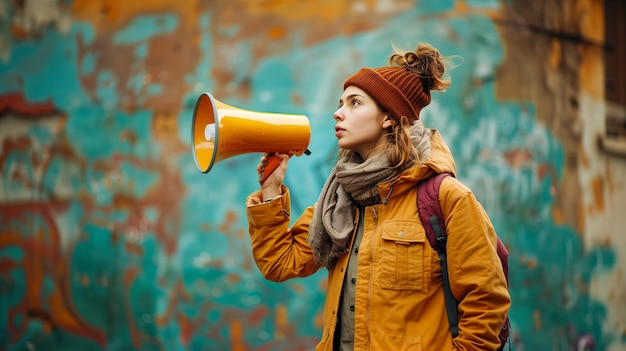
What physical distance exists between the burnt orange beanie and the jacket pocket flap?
1.46 feet

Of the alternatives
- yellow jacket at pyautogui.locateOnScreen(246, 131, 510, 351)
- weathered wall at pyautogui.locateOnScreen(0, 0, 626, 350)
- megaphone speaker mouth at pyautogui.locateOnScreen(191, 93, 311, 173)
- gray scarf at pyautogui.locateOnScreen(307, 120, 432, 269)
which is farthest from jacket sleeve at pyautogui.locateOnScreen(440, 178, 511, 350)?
weathered wall at pyautogui.locateOnScreen(0, 0, 626, 350)

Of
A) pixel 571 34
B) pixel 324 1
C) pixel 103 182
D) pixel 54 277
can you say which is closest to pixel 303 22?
pixel 324 1

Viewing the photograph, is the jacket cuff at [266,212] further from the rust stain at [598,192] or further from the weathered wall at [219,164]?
the rust stain at [598,192]

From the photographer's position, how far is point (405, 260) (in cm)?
249

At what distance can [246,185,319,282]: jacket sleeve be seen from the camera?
9.29 ft

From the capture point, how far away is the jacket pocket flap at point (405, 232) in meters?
2.49

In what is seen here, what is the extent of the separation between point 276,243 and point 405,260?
0.61 metres

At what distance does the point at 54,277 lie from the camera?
5945 millimetres

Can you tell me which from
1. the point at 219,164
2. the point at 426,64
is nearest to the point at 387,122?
the point at 426,64

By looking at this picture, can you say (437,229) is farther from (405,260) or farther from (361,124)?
(361,124)

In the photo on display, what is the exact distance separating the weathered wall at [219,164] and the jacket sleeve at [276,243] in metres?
2.52

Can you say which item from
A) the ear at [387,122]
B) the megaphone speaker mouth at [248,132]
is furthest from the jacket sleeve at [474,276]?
the megaphone speaker mouth at [248,132]

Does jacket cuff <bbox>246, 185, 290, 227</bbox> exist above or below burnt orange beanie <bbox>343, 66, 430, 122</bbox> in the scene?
below

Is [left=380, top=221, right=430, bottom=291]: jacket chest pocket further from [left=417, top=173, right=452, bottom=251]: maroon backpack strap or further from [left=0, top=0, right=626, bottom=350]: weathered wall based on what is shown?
[left=0, top=0, right=626, bottom=350]: weathered wall
